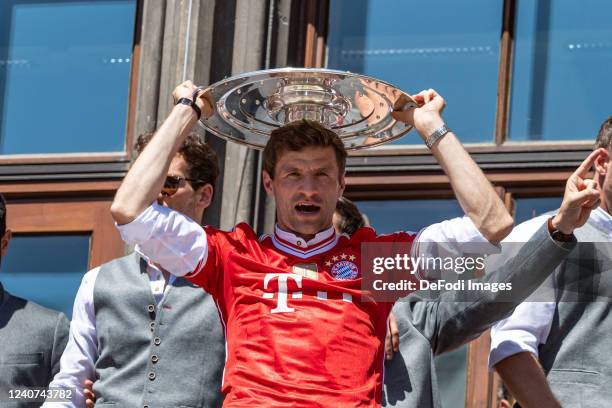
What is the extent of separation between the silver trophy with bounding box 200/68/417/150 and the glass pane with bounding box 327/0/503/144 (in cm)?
129

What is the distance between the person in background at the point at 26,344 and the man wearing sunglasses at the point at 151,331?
26 centimetres

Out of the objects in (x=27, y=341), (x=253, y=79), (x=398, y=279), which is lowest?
(x=27, y=341)

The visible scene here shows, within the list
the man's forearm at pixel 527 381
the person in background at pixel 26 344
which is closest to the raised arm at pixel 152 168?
the person in background at pixel 26 344

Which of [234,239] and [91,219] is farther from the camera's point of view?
[91,219]

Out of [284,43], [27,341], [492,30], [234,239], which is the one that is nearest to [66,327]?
[27,341]

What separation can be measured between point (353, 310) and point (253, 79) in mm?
719

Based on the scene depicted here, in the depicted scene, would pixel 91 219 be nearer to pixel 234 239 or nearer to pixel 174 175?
pixel 174 175

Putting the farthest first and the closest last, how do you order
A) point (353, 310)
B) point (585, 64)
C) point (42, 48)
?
point (42, 48) → point (585, 64) → point (353, 310)

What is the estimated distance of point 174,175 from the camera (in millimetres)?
5336

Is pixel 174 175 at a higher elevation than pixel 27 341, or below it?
higher

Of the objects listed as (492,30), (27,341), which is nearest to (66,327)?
(27,341)

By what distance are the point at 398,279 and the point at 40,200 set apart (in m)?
2.20

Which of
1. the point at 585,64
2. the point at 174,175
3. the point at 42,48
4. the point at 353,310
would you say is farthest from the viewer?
the point at 42,48

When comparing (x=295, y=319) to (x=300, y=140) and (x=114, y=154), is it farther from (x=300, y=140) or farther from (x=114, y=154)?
(x=114, y=154)
